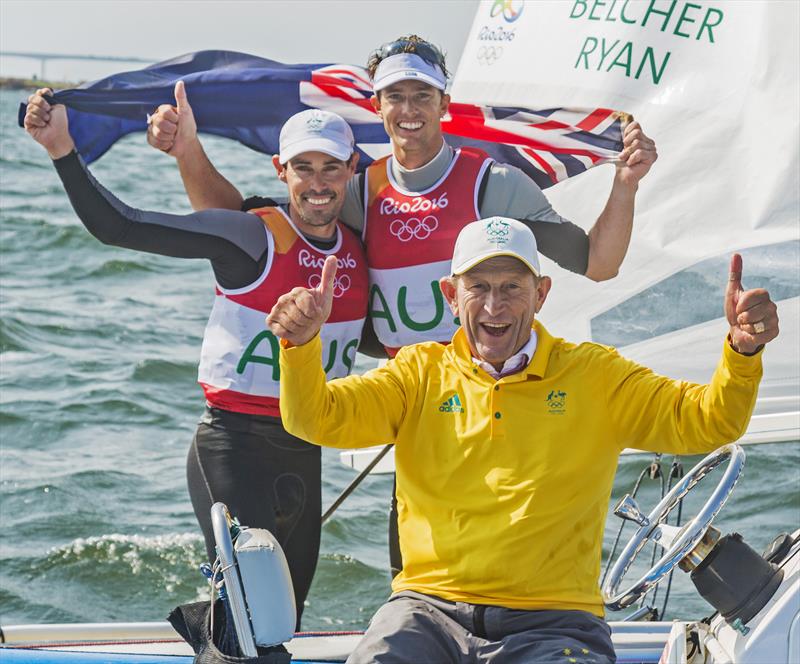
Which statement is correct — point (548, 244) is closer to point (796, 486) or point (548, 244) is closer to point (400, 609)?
point (400, 609)

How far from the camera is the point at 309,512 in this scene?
3.07m

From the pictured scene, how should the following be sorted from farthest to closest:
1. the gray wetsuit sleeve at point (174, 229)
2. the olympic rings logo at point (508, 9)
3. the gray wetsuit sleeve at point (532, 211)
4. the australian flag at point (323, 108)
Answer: the olympic rings logo at point (508, 9)
the australian flag at point (323, 108)
the gray wetsuit sleeve at point (532, 211)
the gray wetsuit sleeve at point (174, 229)

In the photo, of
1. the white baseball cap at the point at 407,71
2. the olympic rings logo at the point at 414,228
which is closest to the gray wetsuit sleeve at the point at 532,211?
the olympic rings logo at the point at 414,228

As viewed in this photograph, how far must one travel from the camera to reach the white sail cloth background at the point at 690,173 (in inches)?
145

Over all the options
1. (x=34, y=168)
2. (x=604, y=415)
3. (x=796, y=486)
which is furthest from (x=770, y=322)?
(x=34, y=168)

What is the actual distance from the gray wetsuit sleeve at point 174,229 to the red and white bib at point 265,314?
1.3 inches

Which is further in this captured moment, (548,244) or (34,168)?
(34,168)

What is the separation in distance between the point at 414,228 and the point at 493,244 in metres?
0.56

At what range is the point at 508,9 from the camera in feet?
14.0

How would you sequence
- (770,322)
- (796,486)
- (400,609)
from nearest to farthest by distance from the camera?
(770,322) → (400,609) → (796,486)

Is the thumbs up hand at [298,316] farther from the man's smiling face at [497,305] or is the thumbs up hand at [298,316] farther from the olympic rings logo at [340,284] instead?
the olympic rings logo at [340,284]

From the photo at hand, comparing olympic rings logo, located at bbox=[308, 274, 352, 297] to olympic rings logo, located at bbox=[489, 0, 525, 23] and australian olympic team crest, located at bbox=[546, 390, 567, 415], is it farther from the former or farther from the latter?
olympic rings logo, located at bbox=[489, 0, 525, 23]

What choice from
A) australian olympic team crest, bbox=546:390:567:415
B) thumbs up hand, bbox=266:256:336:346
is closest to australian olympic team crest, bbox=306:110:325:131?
thumbs up hand, bbox=266:256:336:346

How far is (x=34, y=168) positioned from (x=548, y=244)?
15.3 metres
